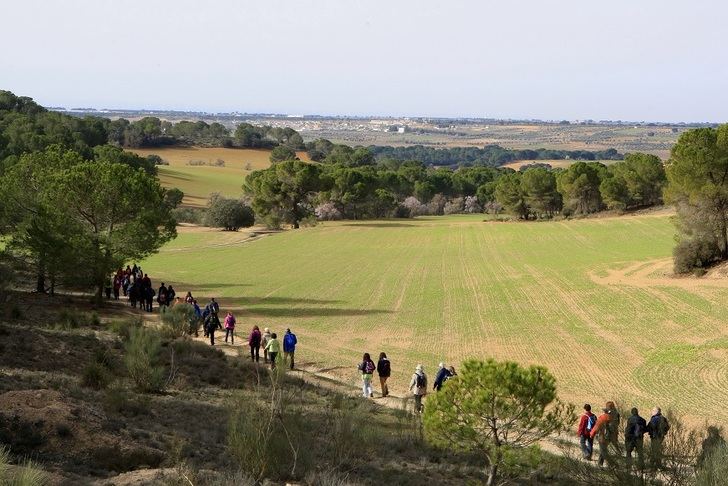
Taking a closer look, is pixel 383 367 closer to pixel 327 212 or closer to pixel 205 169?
pixel 327 212

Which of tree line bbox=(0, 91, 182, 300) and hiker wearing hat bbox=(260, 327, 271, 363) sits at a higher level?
tree line bbox=(0, 91, 182, 300)

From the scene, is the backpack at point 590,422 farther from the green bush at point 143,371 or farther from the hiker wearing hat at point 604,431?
the green bush at point 143,371

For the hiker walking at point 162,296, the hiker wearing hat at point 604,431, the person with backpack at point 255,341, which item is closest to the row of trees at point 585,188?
the hiker walking at point 162,296

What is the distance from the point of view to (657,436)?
1281cm

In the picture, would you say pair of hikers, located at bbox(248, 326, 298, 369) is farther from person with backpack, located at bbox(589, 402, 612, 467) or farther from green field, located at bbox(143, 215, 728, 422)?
person with backpack, located at bbox(589, 402, 612, 467)

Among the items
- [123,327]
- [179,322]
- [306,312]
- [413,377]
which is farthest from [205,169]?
[413,377]

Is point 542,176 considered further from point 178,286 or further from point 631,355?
point 631,355

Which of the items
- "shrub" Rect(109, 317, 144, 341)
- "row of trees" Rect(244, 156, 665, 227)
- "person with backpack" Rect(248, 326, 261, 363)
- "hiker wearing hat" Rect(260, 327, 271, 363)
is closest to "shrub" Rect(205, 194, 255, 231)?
"row of trees" Rect(244, 156, 665, 227)

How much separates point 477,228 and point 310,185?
69.5ft

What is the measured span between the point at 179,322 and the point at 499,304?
20204 mm

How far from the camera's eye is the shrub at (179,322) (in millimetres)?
22234

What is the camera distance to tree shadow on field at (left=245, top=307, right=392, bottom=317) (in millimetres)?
34656

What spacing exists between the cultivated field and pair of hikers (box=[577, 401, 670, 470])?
9422cm

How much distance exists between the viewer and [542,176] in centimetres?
9694
